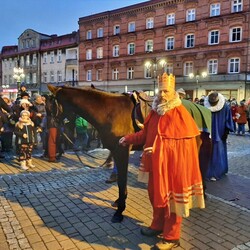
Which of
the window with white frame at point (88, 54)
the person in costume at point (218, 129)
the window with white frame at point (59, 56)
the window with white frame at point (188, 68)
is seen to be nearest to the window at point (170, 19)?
the window with white frame at point (188, 68)

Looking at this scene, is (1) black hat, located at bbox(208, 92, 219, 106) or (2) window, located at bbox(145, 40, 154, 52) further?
(2) window, located at bbox(145, 40, 154, 52)

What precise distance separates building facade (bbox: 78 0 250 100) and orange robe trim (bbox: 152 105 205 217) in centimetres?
2328

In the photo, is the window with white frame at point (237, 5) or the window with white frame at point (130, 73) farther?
the window with white frame at point (130, 73)

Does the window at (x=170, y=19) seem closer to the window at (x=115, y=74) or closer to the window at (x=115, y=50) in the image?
the window at (x=115, y=50)

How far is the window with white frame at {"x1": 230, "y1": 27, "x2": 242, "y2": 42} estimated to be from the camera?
27853 millimetres

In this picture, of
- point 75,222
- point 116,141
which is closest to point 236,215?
point 116,141

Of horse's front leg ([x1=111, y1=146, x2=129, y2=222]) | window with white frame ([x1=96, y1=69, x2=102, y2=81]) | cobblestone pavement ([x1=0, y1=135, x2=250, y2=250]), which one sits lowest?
cobblestone pavement ([x1=0, y1=135, x2=250, y2=250])

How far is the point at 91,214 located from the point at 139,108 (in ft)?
6.27

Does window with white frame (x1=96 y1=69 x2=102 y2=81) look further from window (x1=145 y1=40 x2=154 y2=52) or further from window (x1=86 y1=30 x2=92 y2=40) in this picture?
window (x1=145 y1=40 x2=154 y2=52)

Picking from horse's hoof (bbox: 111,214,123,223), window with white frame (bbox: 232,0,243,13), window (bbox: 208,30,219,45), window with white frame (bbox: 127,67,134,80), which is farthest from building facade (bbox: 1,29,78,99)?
horse's hoof (bbox: 111,214,123,223)

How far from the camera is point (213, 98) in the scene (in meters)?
6.21

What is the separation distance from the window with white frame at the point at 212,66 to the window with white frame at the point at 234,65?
4.42 ft

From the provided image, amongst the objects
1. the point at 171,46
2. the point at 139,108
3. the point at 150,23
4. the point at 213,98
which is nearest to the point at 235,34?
the point at 171,46

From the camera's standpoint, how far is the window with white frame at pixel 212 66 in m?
29.3
